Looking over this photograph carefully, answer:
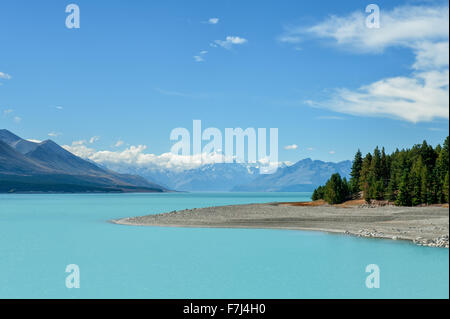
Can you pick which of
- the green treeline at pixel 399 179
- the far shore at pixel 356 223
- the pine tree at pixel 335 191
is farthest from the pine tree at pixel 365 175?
the far shore at pixel 356 223

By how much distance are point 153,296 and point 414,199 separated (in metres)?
81.3

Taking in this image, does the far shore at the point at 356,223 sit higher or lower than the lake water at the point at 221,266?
higher

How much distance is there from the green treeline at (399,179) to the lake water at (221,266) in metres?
51.0

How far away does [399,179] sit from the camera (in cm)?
10106

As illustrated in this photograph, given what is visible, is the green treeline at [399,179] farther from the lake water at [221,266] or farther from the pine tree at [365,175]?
the lake water at [221,266]

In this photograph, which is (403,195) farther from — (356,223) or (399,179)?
(356,223)

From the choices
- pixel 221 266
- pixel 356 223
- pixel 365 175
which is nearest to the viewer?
pixel 221 266

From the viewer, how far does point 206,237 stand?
174 ft

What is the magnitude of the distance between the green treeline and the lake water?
2008 inches

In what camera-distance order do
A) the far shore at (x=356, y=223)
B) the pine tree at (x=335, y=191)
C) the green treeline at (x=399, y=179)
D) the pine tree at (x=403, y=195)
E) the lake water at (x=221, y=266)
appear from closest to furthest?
the lake water at (x=221, y=266) → the far shore at (x=356, y=223) → the green treeline at (x=399, y=179) → the pine tree at (x=403, y=195) → the pine tree at (x=335, y=191)

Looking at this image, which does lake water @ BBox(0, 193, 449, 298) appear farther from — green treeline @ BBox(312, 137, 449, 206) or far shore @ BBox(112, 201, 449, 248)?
green treeline @ BBox(312, 137, 449, 206)

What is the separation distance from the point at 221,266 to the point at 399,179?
77.9 m

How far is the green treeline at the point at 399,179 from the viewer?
303 feet

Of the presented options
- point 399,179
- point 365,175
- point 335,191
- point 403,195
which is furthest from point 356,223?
point 365,175
